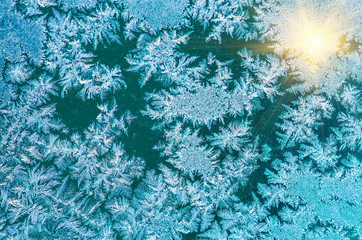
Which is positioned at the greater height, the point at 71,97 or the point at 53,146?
the point at 71,97

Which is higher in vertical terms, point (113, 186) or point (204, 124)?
point (204, 124)

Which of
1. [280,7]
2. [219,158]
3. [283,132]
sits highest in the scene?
[280,7]

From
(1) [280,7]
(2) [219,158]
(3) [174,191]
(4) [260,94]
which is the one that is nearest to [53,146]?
(3) [174,191]

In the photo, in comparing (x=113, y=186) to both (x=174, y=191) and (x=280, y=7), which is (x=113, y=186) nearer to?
(x=174, y=191)

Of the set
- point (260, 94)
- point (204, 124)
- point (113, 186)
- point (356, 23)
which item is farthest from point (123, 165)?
point (356, 23)

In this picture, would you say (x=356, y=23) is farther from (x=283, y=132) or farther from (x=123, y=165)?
(x=123, y=165)

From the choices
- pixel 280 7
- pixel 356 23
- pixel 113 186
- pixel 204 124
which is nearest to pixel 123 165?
pixel 113 186

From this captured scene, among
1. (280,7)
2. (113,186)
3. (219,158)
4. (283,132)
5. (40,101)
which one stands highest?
(280,7)

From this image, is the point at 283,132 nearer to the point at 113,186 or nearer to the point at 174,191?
the point at 174,191
